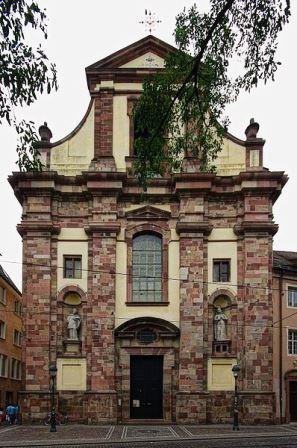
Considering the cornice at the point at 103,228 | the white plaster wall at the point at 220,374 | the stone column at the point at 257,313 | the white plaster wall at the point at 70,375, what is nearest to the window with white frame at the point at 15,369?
the white plaster wall at the point at 70,375

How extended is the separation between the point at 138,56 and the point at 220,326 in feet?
47.0

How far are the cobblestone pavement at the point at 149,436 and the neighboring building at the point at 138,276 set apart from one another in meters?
1.76

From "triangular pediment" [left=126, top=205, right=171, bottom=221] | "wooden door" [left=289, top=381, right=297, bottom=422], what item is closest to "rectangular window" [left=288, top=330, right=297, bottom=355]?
"wooden door" [left=289, top=381, right=297, bottom=422]

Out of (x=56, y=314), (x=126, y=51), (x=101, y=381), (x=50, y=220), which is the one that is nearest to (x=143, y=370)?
(x=101, y=381)

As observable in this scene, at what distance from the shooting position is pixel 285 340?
4459 cm

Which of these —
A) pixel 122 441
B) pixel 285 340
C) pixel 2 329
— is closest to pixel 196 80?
pixel 122 441

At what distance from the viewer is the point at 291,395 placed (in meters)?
43.7

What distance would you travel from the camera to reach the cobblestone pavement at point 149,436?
1136 inches

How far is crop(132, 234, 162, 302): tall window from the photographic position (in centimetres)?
4000

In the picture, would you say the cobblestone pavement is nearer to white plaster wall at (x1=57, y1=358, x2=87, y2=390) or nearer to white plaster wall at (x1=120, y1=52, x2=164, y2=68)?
white plaster wall at (x1=57, y1=358, x2=87, y2=390)

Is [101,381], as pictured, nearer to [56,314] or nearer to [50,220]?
[56,314]

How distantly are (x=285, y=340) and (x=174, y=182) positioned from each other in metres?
11.3

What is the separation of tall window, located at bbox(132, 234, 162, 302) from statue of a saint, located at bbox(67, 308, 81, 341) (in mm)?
2904

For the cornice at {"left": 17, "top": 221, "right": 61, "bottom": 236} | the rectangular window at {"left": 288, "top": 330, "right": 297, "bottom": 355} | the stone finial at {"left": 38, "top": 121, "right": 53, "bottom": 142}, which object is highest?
the stone finial at {"left": 38, "top": 121, "right": 53, "bottom": 142}
